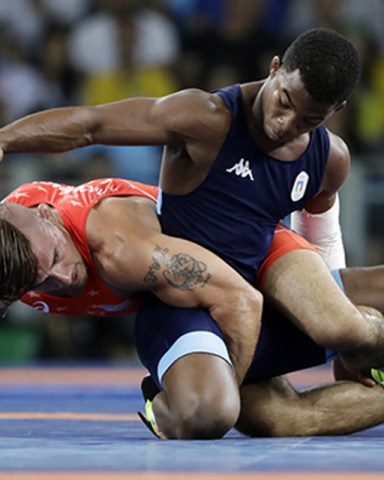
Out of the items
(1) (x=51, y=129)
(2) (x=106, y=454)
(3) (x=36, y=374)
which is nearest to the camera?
(2) (x=106, y=454)

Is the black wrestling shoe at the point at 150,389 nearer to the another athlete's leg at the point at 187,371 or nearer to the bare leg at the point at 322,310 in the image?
the another athlete's leg at the point at 187,371

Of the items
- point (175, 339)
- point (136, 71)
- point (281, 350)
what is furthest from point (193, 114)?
point (136, 71)

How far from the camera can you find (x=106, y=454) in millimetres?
2709

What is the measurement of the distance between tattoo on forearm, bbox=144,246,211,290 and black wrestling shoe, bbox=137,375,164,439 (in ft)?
1.35

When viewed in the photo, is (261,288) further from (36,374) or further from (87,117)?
(36,374)

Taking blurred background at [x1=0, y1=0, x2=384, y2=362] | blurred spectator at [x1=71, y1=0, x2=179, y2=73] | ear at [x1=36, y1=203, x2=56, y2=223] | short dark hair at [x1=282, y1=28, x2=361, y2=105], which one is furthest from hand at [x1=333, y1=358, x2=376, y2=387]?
blurred spectator at [x1=71, y1=0, x2=179, y2=73]

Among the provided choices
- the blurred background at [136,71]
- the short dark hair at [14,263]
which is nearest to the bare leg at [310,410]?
the short dark hair at [14,263]

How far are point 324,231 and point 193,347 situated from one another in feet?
3.16

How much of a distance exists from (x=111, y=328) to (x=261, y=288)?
154 inches

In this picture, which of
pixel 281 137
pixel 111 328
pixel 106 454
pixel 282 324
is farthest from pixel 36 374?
pixel 106 454

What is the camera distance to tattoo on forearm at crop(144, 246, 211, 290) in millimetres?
3582

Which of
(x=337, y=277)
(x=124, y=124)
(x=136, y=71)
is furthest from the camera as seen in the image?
(x=136, y=71)

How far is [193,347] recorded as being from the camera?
350 cm

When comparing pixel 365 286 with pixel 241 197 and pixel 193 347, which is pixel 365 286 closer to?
pixel 241 197
